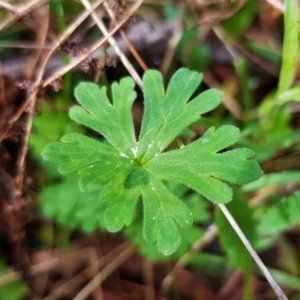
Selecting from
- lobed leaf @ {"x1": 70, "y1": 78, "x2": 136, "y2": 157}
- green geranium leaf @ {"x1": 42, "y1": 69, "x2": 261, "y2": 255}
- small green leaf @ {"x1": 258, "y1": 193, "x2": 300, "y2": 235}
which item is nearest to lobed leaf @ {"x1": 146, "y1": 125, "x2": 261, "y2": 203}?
green geranium leaf @ {"x1": 42, "y1": 69, "x2": 261, "y2": 255}

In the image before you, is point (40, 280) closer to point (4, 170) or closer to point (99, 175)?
point (4, 170)

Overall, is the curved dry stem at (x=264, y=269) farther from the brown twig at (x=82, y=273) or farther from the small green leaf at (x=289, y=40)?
the brown twig at (x=82, y=273)

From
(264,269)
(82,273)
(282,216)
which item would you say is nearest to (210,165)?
(264,269)

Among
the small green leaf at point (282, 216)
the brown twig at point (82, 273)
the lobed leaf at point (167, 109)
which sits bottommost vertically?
the small green leaf at point (282, 216)

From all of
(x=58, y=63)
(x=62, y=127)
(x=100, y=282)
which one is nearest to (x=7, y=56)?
(x=58, y=63)

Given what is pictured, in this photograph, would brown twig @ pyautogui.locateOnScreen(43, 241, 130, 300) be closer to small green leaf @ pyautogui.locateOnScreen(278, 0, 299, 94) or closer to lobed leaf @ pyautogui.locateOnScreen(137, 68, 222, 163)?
lobed leaf @ pyautogui.locateOnScreen(137, 68, 222, 163)

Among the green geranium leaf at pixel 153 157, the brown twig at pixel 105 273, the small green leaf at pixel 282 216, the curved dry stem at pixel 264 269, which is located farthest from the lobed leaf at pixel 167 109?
the brown twig at pixel 105 273

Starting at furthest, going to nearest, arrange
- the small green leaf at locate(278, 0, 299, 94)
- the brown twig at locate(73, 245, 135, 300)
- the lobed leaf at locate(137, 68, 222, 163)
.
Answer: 1. the brown twig at locate(73, 245, 135, 300)
2. the small green leaf at locate(278, 0, 299, 94)
3. the lobed leaf at locate(137, 68, 222, 163)

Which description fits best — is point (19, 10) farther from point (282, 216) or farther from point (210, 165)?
point (282, 216)
